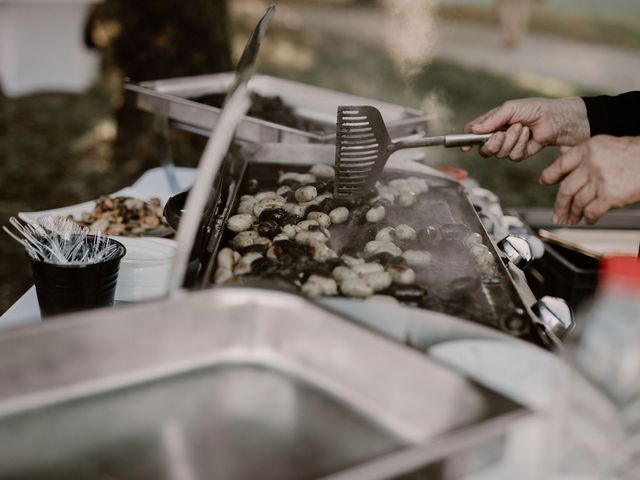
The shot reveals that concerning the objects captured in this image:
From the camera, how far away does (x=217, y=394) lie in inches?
46.2

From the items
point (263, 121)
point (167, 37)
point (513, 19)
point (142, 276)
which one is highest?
point (513, 19)

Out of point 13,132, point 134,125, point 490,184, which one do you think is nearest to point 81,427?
point 134,125

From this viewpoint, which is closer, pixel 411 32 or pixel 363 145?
pixel 363 145

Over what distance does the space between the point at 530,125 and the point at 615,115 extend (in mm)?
283

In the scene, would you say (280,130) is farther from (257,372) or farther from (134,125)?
(134,125)

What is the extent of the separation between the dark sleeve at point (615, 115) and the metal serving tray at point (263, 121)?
2.54 ft

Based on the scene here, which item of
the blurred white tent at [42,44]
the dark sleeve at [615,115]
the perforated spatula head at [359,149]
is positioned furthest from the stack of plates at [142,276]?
the blurred white tent at [42,44]

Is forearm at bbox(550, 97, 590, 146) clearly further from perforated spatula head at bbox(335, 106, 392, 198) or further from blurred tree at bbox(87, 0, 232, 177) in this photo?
blurred tree at bbox(87, 0, 232, 177)

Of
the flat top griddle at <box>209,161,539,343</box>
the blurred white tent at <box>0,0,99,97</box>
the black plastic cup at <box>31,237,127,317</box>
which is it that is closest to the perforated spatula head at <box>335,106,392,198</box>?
the flat top griddle at <box>209,161,539,343</box>

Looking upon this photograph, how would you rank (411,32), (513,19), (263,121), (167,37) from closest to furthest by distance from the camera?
(263,121), (167,37), (513,19), (411,32)

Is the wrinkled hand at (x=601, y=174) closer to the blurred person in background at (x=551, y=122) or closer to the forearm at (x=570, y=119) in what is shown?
the blurred person in background at (x=551, y=122)

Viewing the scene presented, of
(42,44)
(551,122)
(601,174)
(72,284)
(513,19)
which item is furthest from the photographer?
(513,19)

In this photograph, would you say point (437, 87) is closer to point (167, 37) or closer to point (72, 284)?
point (167, 37)

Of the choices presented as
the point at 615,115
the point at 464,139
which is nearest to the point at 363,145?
the point at 464,139
